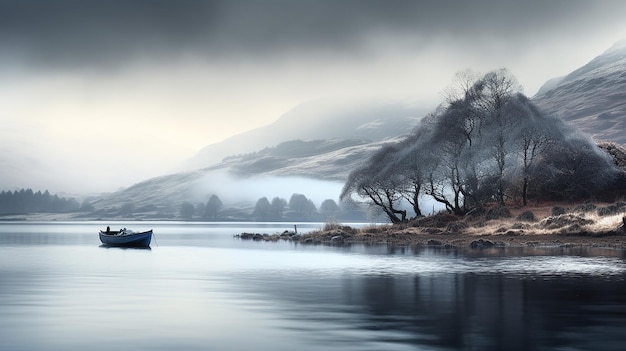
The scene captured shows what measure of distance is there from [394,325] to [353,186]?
87.0 metres

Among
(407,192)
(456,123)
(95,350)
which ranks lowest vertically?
(95,350)

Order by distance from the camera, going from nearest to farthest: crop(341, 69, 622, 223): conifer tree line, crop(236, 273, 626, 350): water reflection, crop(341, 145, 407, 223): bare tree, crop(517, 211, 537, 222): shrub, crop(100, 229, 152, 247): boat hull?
crop(236, 273, 626, 350): water reflection, crop(517, 211, 537, 222): shrub, crop(341, 69, 622, 223): conifer tree line, crop(100, 229, 152, 247): boat hull, crop(341, 145, 407, 223): bare tree

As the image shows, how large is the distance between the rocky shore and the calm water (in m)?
17.4

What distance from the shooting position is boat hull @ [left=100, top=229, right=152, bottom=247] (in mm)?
102000

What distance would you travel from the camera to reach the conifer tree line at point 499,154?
100m

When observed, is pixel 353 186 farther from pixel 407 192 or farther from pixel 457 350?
pixel 457 350

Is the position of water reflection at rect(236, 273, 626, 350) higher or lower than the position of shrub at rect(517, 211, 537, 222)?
lower

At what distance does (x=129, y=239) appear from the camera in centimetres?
10388

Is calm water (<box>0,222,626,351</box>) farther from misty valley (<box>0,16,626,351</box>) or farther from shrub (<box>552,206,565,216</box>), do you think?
shrub (<box>552,206,565,216</box>)

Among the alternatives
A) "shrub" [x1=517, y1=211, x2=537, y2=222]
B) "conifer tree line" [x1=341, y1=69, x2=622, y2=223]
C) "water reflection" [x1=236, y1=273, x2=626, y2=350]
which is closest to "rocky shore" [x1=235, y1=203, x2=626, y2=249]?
"shrub" [x1=517, y1=211, x2=537, y2=222]

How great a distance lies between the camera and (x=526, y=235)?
84812 mm

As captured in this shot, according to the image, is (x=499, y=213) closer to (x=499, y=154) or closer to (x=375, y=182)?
(x=499, y=154)

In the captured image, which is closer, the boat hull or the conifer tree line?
the conifer tree line

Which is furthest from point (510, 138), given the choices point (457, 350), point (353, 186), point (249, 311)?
point (457, 350)
